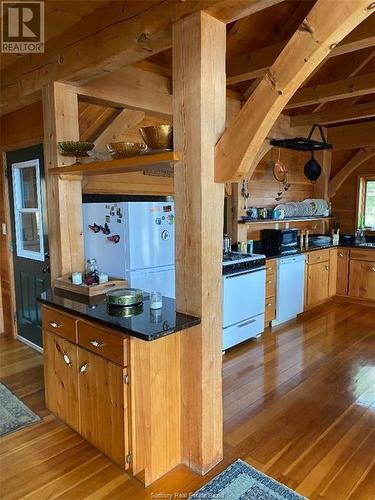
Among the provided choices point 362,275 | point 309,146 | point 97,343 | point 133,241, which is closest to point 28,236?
point 133,241

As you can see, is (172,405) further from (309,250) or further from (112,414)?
(309,250)

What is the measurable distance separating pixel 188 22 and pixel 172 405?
196 cm

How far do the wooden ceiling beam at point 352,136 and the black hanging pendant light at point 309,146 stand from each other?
179mm

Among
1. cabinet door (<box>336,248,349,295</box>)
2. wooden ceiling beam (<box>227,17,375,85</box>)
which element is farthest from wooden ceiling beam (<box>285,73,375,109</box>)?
cabinet door (<box>336,248,349,295</box>)

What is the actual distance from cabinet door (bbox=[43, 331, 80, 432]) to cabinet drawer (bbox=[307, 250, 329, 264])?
351 cm

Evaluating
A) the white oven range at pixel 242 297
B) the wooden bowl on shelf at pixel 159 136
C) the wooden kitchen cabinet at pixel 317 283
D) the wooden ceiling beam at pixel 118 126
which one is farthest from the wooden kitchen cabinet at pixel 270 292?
the wooden bowl on shelf at pixel 159 136

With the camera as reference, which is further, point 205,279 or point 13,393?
point 13,393

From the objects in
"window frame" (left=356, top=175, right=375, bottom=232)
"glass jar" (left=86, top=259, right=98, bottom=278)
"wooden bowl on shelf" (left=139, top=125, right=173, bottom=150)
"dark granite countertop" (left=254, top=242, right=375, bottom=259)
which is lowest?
"dark granite countertop" (left=254, top=242, right=375, bottom=259)

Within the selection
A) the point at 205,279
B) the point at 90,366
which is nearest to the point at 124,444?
the point at 90,366

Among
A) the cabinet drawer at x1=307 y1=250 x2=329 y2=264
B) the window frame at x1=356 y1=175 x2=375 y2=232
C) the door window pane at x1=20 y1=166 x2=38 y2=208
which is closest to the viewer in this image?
the door window pane at x1=20 y1=166 x2=38 y2=208

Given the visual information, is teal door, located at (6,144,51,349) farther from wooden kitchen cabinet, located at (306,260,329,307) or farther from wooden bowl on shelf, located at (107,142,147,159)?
wooden kitchen cabinet, located at (306,260,329,307)

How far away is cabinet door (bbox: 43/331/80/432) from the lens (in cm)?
233

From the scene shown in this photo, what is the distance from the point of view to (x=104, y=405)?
209cm

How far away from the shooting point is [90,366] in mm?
2154
